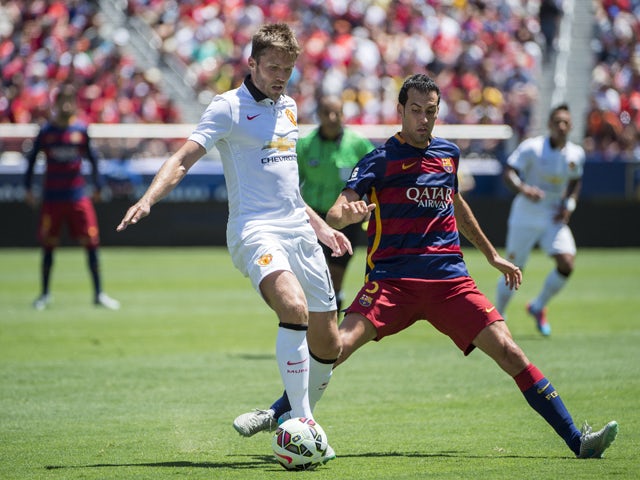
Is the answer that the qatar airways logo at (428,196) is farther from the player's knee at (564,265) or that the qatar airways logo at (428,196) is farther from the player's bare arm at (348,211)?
the player's knee at (564,265)

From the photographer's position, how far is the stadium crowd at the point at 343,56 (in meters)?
27.6

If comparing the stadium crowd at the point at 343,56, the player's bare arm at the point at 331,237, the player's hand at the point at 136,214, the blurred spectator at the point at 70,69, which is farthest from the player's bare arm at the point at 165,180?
the stadium crowd at the point at 343,56

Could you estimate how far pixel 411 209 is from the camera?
7105 mm

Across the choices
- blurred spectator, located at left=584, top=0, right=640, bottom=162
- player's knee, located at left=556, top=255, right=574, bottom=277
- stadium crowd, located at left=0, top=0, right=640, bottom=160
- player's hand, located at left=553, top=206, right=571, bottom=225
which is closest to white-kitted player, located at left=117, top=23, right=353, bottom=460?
player's knee, located at left=556, top=255, right=574, bottom=277

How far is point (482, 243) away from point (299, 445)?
187cm

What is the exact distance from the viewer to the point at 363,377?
10.3 metres

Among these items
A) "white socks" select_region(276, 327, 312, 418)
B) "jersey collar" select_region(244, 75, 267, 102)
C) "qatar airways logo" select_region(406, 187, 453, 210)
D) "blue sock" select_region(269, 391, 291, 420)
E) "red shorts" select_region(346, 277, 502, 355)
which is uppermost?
"jersey collar" select_region(244, 75, 267, 102)

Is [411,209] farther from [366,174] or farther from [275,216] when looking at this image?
[275,216]

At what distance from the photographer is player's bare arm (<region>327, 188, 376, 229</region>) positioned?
6578 millimetres

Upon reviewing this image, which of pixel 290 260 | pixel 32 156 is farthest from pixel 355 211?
pixel 32 156

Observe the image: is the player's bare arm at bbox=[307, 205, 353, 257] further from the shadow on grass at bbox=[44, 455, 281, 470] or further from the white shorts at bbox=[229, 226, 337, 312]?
the shadow on grass at bbox=[44, 455, 281, 470]

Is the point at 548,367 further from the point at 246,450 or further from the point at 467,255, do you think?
the point at 467,255

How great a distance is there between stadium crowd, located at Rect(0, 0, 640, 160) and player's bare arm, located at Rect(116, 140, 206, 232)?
20867 millimetres

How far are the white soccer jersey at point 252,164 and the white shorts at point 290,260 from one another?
0.21 feet
